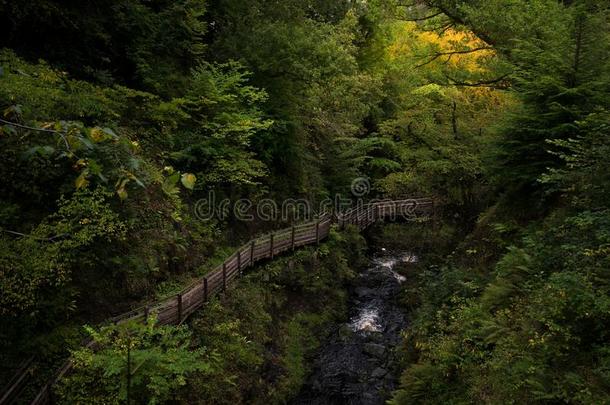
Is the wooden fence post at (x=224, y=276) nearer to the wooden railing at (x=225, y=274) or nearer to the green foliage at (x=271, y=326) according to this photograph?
the wooden railing at (x=225, y=274)

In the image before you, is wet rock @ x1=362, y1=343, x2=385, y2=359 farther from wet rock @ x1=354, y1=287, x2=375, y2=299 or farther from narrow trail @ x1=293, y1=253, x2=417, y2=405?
wet rock @ x1=354, y1=287, x2=375, y2=299

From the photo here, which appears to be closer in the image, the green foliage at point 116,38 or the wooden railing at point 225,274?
the wooden railing at point 225,274

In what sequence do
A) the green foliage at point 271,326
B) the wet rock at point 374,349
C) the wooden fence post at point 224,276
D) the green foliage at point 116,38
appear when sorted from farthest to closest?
the wet rock at point 374,349 < the wooden fence post at point 224,276 < the green foliage at point 116,38 < the green foliage at point 271,326

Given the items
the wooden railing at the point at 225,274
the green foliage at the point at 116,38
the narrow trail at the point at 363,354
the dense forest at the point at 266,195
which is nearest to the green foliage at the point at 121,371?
the dense forest at the point at 266,195

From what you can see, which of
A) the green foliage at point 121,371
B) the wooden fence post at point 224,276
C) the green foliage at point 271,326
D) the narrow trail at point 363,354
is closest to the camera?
the green foliage at point 121,371

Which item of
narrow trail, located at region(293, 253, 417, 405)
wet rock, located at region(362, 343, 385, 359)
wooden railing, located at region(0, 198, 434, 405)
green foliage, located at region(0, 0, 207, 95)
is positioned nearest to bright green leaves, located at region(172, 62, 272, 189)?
green foliage, located at region(0, 0, 207, 95)

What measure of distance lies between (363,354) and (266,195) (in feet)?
26.4

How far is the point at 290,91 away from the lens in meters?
18.2

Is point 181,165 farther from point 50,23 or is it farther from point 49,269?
point 49,269

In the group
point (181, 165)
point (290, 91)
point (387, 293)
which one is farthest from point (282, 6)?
point (387, 293)

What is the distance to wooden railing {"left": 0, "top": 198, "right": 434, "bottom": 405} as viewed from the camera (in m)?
7.75

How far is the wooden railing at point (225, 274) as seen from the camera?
Answer: 25.4 feet

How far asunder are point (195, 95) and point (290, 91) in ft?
15.2

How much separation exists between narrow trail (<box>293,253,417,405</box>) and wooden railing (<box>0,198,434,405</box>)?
139 inches
